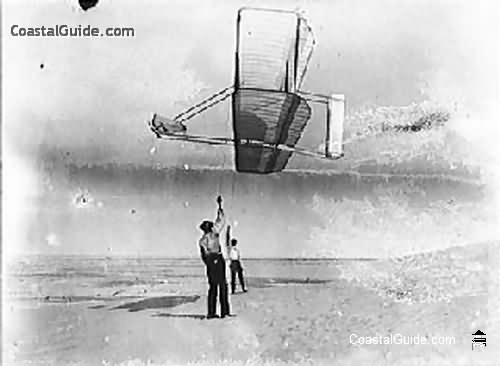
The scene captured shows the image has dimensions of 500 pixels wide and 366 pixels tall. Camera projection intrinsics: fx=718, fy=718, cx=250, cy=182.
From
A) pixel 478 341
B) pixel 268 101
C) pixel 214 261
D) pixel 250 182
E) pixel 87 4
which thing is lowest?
pixel 478 341

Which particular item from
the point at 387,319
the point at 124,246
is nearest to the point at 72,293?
the point at 124,246

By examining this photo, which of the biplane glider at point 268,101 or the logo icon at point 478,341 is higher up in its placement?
the biplane glider at point 268,101

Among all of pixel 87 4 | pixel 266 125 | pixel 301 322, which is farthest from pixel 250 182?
pixel 87 4

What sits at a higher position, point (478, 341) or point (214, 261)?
point (214, 261)

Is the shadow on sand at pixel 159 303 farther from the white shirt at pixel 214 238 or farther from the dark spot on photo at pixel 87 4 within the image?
the dark spot on photo at pixel 87 4

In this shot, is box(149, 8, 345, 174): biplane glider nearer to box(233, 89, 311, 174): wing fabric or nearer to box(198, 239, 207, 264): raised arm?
box(233, 89, 311, 174): wing fabric

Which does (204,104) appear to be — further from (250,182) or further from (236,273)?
(236,273)

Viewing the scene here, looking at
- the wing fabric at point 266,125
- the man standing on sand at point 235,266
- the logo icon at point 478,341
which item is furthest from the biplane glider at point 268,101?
the logo icon at point 478,341
